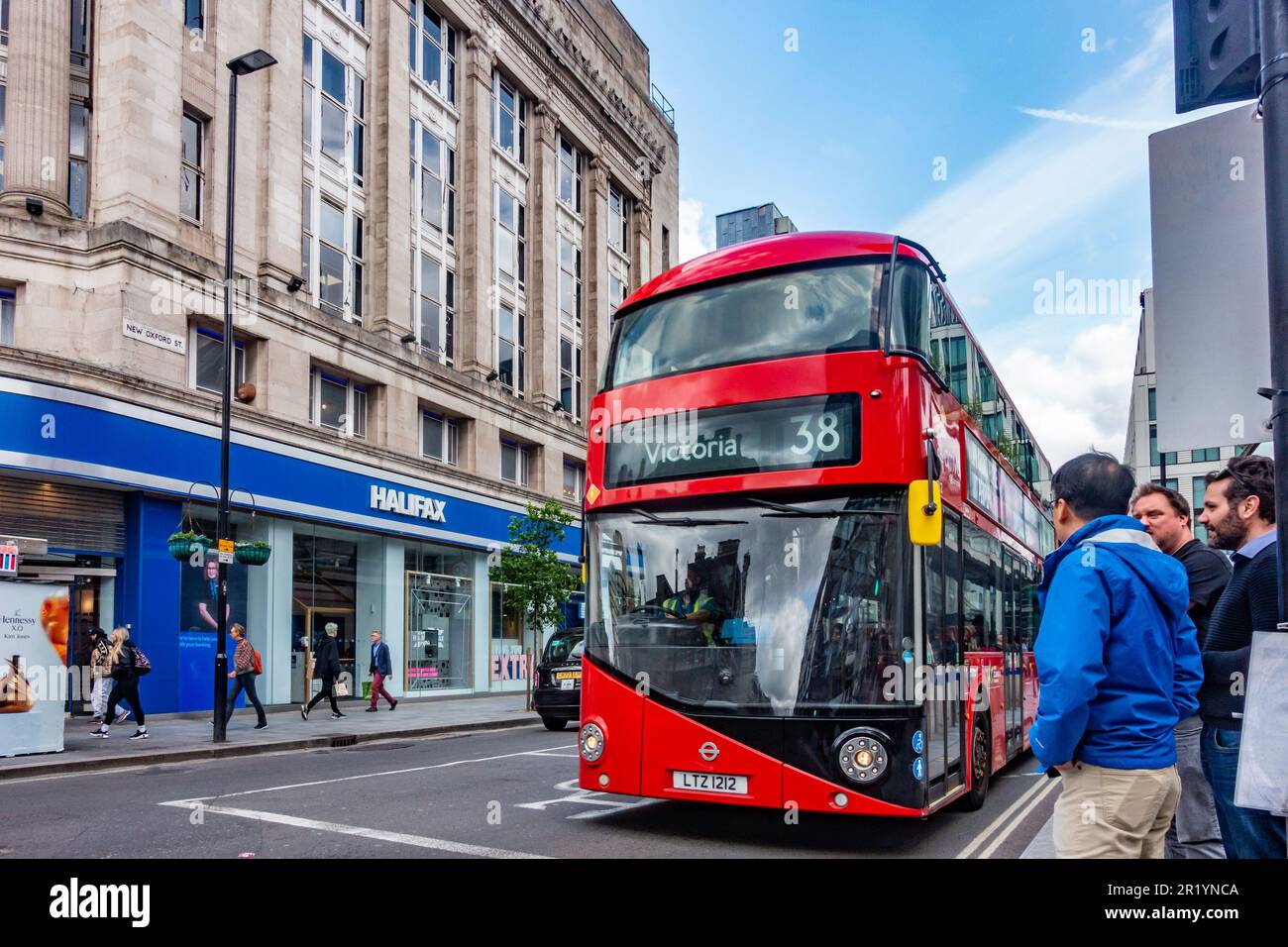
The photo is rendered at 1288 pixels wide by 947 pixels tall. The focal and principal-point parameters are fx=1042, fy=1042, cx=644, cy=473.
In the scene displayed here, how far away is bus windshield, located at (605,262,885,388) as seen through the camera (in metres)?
7.37

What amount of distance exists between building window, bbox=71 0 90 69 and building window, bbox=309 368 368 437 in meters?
7.26

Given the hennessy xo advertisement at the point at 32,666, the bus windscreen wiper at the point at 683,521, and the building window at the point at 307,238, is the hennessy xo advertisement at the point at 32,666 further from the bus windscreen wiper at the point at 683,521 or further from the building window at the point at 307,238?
the building window at the point at 307,238

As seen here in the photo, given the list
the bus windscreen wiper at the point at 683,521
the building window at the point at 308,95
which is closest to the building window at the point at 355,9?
the building window at the point at 308,95

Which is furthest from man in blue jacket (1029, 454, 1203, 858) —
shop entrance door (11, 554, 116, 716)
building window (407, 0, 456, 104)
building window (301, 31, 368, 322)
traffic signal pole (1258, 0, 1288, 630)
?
building window (407, 0, 456, 104)

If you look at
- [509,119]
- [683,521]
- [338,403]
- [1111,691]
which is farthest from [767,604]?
[509,119]

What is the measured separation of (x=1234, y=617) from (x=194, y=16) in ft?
73.2

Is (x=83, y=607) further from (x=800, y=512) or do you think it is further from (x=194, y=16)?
(x=800, y=512)

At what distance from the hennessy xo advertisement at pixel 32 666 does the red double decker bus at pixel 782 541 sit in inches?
346

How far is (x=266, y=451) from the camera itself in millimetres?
20719

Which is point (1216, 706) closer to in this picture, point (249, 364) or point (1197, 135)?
point (1197, 135)

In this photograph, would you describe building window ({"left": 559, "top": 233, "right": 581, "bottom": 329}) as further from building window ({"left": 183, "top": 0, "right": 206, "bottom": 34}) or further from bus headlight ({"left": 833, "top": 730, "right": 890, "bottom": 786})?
bus headlight ({"left": 833, "top": 730, "right": 890, "bottom": 786})

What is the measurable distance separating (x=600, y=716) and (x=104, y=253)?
579 inches

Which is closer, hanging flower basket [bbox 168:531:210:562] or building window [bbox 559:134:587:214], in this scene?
hanging flower basket [bbox 168:531:210:562]
